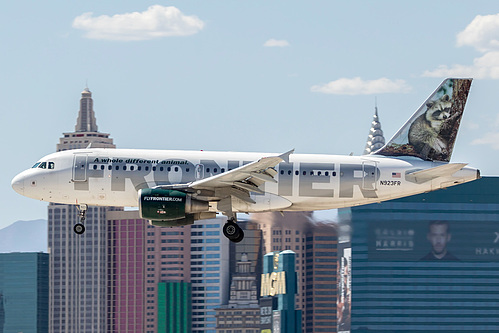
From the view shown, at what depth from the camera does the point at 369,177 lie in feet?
241

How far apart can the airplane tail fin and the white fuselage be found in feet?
9.62

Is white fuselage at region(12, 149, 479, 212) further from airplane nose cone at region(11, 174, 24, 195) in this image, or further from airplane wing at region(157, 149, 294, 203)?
airplane wing at region(157, 149, 294, 203)

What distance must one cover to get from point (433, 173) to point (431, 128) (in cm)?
507

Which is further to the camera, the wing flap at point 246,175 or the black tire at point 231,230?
the black tire at point 231,230

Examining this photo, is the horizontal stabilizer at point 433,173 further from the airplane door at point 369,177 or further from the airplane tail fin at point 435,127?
the airplane tail fin at point 435,127

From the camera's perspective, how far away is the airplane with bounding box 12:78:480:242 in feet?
233

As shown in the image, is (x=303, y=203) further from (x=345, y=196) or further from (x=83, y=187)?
(x=83, y=187)

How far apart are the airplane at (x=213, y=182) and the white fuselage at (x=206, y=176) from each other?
0.06 m

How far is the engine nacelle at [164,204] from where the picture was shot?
69750 millimetres

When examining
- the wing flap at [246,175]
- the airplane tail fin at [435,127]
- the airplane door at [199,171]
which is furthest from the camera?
the airplane tail fin at [435,127]

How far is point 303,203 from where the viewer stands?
239 feet

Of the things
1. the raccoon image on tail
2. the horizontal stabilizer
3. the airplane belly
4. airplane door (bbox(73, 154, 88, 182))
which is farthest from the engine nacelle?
the raccoon image on tail

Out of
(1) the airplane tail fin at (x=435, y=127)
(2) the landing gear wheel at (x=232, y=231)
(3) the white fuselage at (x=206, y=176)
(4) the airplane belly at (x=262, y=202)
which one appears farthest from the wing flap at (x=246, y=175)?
(1) the airplane tail fin at (x=435, y=127)

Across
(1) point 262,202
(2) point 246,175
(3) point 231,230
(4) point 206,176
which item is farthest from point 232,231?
(2) point 246,175
